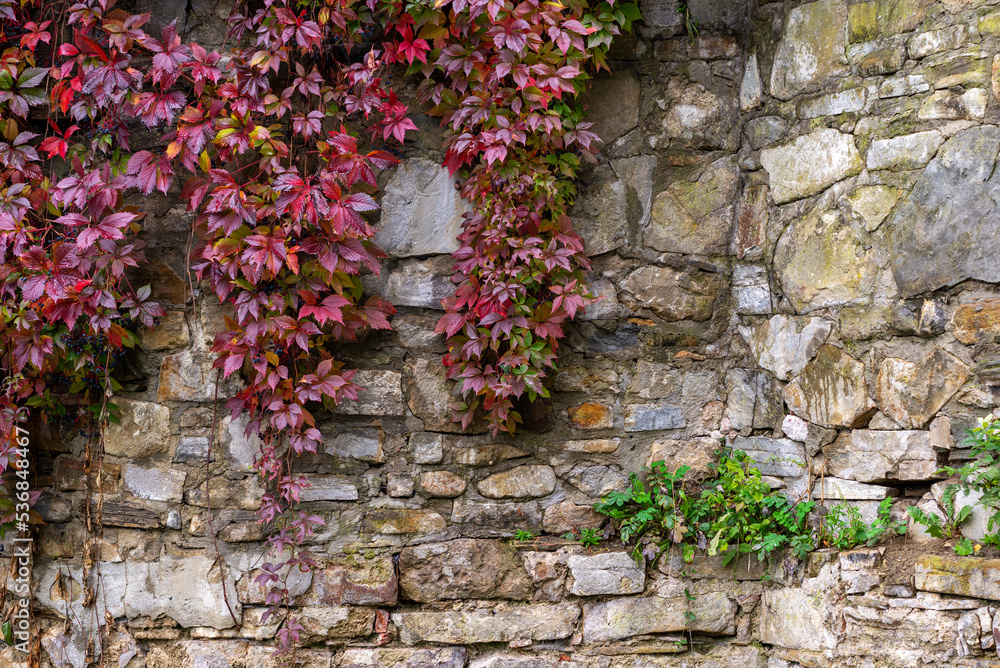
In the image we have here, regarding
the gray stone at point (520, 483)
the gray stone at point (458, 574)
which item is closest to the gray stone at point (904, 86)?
the gray stone at point (520, 483)

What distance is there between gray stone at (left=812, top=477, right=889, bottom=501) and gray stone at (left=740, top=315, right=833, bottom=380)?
13.0 inches

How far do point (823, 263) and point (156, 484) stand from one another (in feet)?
6.96

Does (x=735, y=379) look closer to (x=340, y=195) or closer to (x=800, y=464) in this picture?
(x=800, y=464)

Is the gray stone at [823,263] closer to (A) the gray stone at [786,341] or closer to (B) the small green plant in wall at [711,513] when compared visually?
(A) the gray stone at [786,341]

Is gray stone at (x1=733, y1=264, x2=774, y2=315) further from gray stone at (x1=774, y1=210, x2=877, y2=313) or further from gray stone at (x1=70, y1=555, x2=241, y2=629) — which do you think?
gray stone at (x1=70, y1=555, x2=241, y2=629)

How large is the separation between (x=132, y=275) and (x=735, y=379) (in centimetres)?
192

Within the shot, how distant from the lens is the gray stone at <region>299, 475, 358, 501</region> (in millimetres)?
2189

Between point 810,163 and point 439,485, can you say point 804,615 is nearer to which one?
point 439,485

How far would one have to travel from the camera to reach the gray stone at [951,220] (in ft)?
5.77

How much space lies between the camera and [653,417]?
90.6 inches

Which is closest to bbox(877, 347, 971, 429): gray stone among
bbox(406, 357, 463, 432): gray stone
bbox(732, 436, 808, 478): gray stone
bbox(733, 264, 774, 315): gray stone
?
bbox(732, 436, 808, 478): gray stone

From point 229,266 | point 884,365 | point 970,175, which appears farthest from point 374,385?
point 970,175

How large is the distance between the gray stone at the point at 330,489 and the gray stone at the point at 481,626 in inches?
15.6

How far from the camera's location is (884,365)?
194cm
